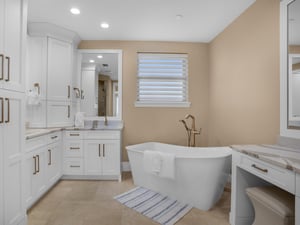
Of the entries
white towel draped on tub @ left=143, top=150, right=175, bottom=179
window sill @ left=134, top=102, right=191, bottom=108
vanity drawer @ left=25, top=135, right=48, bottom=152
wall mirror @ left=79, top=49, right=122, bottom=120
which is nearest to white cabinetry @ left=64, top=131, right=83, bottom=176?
vanity drawer @ left=25, top=135, right=48, bottom=152

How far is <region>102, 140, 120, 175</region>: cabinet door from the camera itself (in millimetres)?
3125

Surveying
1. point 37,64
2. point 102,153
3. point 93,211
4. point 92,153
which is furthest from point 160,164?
point 37,64

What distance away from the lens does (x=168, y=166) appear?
234cm

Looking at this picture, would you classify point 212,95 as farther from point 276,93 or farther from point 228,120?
point 276,93

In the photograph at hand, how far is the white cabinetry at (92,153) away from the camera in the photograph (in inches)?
123

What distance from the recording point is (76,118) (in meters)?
Answer: 3.45

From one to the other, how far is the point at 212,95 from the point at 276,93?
1.67m

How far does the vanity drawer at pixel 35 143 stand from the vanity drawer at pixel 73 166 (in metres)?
0.68

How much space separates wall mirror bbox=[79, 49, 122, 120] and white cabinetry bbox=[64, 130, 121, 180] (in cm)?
65

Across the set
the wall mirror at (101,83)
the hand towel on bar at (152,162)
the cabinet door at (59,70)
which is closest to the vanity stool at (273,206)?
the hand towel on bar at (152,162)

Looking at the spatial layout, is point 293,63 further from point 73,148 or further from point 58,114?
point 58,114

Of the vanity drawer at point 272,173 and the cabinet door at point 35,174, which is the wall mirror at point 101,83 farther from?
the vanity drawer at point 272,173

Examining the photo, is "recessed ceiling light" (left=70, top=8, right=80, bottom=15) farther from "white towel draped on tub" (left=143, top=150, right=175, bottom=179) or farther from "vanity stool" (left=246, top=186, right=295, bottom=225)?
"vanity stool" (left=246, top=186, right=295, bottom=225)

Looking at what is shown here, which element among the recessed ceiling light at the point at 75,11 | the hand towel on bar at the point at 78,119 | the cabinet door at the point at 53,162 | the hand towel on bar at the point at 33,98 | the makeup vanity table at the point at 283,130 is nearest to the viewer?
the makeup vanity table at the point at 283,130
